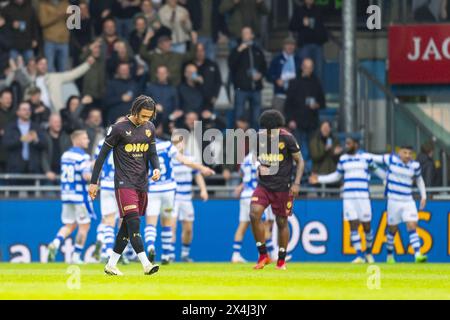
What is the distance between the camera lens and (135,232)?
1903 centimetres

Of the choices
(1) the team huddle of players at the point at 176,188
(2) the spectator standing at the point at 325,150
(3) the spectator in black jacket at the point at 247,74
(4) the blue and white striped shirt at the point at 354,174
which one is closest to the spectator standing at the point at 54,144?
(1) the team huddle of players at the point at 176,188

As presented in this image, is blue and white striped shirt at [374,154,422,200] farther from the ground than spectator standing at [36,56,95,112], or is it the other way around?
spectator standing at [36,56,95,112]

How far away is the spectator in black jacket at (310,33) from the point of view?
97.2 ft

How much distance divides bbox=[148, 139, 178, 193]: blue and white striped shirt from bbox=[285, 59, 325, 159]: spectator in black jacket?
4.77m

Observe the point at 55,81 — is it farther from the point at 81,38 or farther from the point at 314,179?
the point at 314,179

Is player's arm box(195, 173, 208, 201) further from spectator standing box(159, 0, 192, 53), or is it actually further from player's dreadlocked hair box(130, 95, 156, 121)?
player's dreadlocked hair box(130, 95, 156, 121)

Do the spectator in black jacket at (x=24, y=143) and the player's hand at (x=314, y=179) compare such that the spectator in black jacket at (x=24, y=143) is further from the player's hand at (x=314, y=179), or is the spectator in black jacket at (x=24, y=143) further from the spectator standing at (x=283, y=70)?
the player's hand at (x=314, y=179)

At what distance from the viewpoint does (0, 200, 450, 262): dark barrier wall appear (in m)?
28.0

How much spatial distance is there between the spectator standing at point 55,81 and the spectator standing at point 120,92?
700mm

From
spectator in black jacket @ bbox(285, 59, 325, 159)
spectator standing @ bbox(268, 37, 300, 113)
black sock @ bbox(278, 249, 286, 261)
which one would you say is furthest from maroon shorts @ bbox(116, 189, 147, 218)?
spectator standing @ bbox(268, 37, 300, 113)

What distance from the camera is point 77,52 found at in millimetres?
29969
